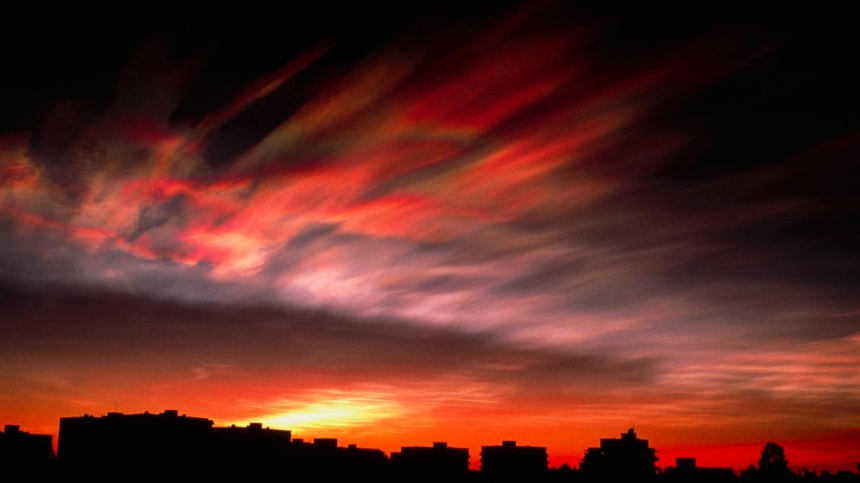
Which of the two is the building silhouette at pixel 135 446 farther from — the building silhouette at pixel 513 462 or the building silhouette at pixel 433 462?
the building silhouette at pixel 513 462

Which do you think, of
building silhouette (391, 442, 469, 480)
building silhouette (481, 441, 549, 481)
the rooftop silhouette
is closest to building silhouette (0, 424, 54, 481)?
the rooftop silhouette

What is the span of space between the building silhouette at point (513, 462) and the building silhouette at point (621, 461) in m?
11.3

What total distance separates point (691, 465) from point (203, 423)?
79.9 meters

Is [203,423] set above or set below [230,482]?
above

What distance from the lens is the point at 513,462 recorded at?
115625 mm

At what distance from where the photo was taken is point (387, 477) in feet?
391

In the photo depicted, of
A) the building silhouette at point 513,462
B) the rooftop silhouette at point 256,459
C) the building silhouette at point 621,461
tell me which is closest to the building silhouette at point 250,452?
the rooftop silhouette at point 256,459

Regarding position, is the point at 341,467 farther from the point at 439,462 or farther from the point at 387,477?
the point at 439,462

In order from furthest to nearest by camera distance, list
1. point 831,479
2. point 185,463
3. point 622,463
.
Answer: point 622,463 < point 831,479 < point 185,463

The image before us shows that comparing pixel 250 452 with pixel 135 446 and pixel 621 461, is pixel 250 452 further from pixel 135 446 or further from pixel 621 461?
pixel 621 461

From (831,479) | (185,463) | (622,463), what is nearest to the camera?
(185,463)

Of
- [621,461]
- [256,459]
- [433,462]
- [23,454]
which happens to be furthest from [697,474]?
[23,454]

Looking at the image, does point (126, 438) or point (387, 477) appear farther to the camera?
point (387, 477)

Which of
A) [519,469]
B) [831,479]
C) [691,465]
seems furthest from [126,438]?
[831,479]
